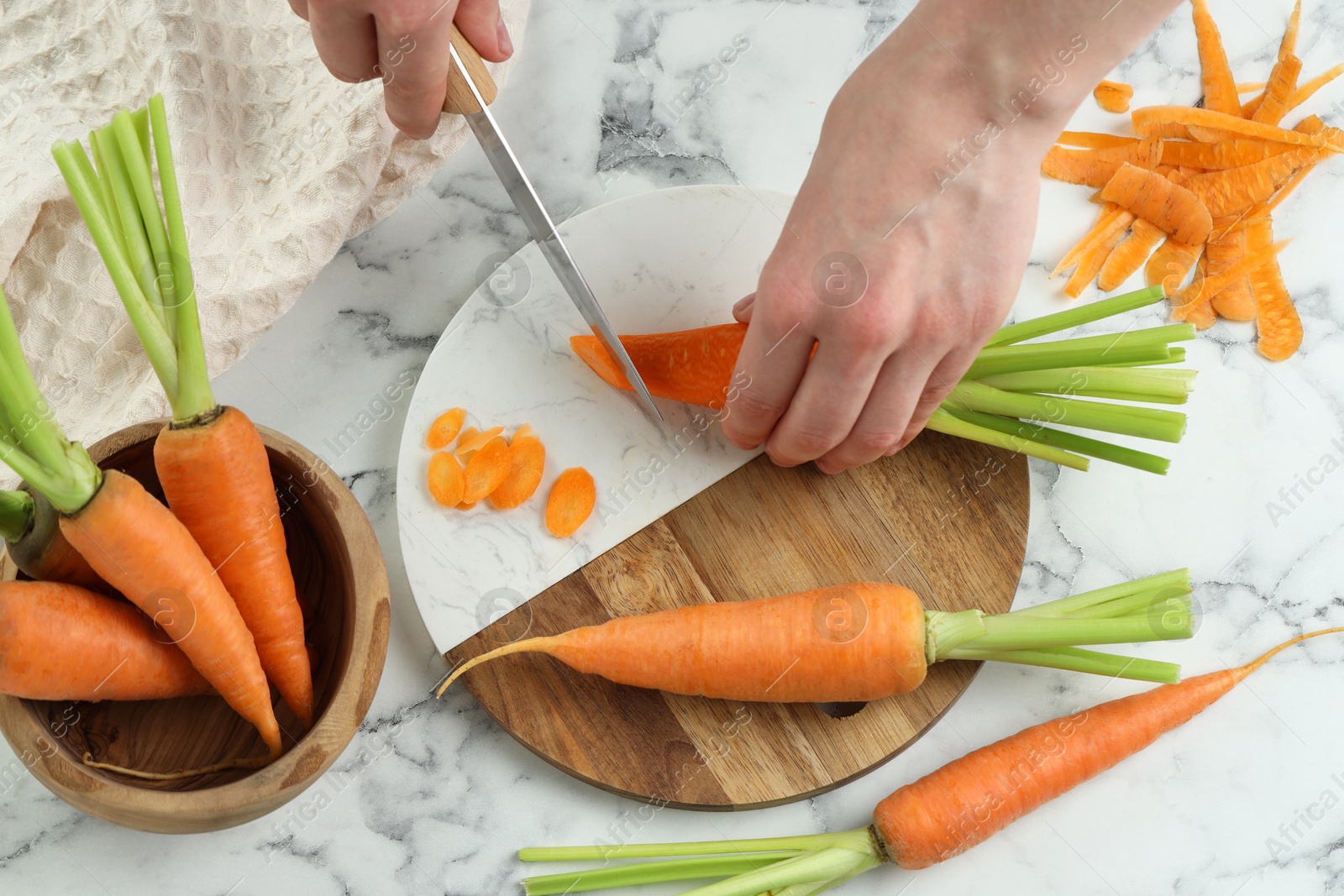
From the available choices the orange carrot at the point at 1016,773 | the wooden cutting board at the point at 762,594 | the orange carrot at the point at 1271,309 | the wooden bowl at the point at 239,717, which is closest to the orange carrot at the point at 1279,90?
the orange carrot at the point at 1271,309

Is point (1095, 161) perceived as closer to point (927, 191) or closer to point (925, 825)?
point (927, 191)

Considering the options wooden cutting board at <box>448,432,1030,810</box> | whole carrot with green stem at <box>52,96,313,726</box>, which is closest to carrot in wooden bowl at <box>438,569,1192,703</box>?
wooden cutting board at <box>448,432,1030,810</box>

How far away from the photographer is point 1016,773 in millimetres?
1361

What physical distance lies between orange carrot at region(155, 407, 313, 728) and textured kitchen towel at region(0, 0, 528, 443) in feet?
1.15

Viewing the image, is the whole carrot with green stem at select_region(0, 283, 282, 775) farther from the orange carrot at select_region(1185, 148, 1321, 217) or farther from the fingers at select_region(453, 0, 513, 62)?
the orange carrot at select_region(1185, 148, 1321, 217)

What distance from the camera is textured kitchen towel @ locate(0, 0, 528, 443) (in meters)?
1.37

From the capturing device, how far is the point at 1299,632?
1.52 metres

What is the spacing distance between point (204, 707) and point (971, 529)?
1.04 meters

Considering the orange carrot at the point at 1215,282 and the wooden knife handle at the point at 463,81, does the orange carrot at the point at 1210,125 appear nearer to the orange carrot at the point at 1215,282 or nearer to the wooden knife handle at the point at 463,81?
the orange carrot at the point at 1215,282

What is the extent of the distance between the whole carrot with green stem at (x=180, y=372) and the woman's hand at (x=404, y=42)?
7.9 inches

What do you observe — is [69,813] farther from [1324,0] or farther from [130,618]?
[1324,0]

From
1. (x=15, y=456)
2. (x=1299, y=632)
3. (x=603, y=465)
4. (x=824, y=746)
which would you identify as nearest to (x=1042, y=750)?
(x=824, y=746)

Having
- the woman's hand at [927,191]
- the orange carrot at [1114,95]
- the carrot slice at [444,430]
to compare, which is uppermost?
the woman's hand at [927,191]

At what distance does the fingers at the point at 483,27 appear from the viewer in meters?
1.15
